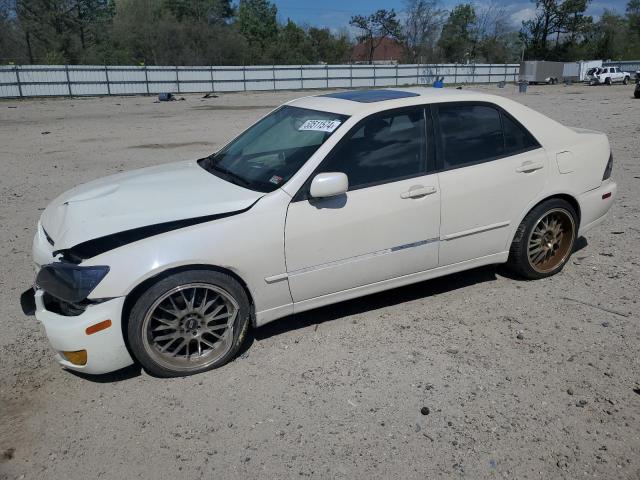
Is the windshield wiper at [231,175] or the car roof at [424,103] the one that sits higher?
the car roof at [424,103]

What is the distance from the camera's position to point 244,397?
3230 mm

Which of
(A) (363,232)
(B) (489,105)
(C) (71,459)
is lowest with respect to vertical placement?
(C) (71,459)

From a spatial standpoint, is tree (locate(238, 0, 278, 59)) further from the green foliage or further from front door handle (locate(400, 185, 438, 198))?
front door handle (locate(400, 185, 438, 198))

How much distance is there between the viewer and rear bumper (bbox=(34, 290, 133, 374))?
310 cm

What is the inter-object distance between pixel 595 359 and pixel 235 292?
237 cm

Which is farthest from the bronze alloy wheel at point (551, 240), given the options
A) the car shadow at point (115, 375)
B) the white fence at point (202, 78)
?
the white fence at point (202, 78)

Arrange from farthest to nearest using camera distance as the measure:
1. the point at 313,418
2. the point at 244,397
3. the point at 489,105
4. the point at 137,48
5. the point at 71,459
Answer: the point at 137,48, the point at 489,105, the point at 244,397, the point at 313,418, the point at 71,459

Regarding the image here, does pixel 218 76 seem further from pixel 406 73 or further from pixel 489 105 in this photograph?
pixel 489 105

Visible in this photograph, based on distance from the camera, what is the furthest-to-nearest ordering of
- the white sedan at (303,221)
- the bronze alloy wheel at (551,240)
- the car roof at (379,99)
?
the bronze alloy wheel at (551,240) → the car roof at (379,99) → the white sedan at (303,221)

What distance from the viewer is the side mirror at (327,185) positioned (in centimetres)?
347

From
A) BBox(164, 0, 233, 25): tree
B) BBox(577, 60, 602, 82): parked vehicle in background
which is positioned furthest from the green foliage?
BBox(577, 60, 602, 82): parked vehicle in background

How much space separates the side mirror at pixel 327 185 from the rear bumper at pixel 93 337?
4.41 feet

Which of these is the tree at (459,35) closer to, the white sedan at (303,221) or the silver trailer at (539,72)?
the silver trailer at (539,72)

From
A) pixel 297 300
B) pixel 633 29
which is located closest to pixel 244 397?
pixel 297 300
